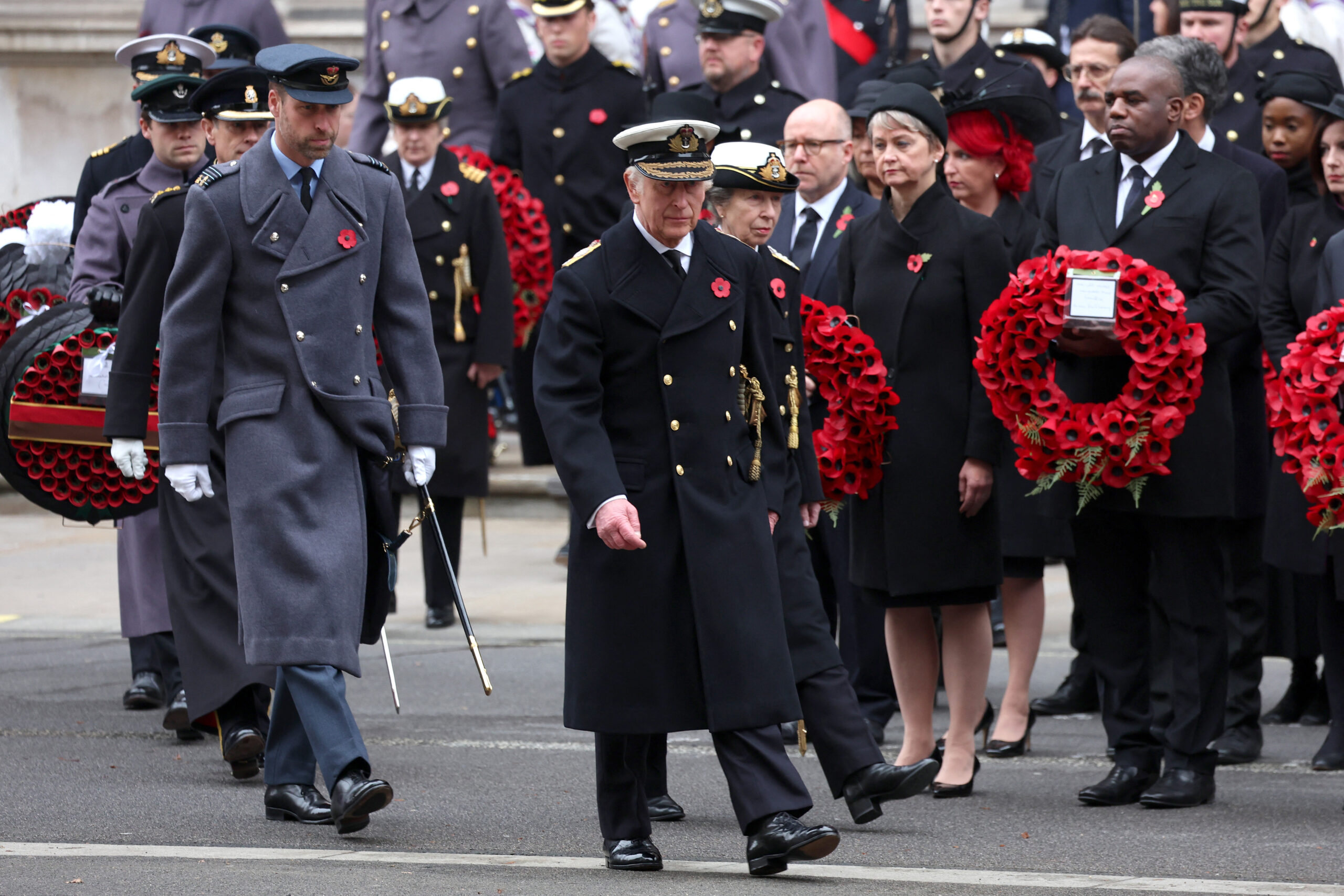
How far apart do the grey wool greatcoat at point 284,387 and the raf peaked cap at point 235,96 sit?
864 millimetres

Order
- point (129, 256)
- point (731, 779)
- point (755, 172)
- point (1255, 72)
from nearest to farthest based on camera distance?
1. point (731, 779)
2. point (755, 172)
3. point (129, 256)
4. point (1255, 72)

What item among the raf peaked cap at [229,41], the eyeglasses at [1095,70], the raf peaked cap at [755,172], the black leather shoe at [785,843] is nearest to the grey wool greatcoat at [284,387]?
the raf peaked cap at [755,172]

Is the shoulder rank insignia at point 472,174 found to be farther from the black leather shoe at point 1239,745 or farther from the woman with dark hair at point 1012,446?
the black leather shoe at point 1239,745

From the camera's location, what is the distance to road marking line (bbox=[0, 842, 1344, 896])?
5.62 m

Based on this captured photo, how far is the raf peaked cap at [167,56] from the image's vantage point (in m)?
8.59

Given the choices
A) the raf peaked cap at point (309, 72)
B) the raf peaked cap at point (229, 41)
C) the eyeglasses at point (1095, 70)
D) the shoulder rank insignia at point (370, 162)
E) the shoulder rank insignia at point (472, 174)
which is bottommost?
the shoulder rank insignia at point (370, 162)

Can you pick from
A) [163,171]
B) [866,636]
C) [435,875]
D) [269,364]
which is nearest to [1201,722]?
[866,636]

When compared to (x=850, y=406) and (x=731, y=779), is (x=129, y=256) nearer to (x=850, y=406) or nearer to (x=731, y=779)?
(x=850, y=406)

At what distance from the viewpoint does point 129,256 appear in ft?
25.5

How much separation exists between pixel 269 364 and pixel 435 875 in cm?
161

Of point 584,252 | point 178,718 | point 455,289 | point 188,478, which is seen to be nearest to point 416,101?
point 455,289

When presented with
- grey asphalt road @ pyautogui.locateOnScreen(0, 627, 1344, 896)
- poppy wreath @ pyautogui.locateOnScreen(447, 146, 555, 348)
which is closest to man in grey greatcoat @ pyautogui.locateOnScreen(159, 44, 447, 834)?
grey asphalt road @ pyautogui.locateOnScreen(0, 627, 1344, 896)

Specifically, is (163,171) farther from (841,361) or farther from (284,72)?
(841,361)

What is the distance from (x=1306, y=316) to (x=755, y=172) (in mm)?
2121
